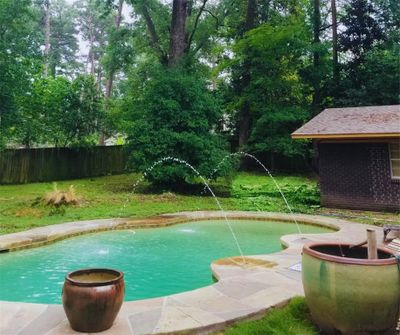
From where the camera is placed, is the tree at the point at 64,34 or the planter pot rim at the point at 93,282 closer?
the planter pot rim at the point at 93,282

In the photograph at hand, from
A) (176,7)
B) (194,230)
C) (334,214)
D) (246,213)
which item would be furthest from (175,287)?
(176,7)

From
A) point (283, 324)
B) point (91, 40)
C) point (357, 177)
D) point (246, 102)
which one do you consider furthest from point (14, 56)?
point (91, 40)

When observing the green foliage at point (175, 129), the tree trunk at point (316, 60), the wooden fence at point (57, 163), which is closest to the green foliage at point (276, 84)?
the tree trunk at point (316, 60)

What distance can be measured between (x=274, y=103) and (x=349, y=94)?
3514mm

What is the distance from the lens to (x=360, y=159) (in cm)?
1105

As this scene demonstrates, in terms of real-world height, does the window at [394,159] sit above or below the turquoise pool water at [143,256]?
above

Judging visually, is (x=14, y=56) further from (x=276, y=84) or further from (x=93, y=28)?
(x=93, y=28)

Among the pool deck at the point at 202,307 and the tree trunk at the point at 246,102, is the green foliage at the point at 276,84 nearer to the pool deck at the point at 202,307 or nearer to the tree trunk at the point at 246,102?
the tree trunk at the point at 246,102

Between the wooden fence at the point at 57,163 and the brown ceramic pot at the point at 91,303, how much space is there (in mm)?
12657

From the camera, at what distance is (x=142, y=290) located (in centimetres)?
493

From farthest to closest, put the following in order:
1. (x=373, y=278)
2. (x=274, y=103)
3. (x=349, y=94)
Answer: (x=274, y=103) → (x=349, y=94) → (x=373, y=278)

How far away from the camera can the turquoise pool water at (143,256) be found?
16.6 ft

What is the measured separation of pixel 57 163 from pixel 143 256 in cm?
1283

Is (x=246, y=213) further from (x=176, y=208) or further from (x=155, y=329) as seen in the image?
(x=155, y=329)
